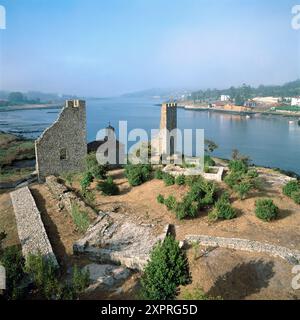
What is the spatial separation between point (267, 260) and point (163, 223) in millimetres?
3274

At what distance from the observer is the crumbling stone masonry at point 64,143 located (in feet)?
52.0

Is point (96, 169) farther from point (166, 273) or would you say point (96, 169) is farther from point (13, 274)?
point (166, 273)

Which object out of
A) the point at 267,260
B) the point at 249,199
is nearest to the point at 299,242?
the point at 267,260

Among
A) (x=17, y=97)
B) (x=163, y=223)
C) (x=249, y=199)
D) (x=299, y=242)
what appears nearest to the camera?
(x=299, y=242)

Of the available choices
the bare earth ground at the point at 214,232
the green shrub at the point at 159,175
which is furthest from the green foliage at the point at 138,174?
the green shrub at the point at 159,175

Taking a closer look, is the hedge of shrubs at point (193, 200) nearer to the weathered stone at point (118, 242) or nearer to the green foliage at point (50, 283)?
the weathered stone at point (118, 242)

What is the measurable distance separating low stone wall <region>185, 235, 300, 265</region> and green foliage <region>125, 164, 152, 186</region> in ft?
15.6

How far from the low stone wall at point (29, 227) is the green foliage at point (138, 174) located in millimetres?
Result: 3672

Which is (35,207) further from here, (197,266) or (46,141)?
(197,266)

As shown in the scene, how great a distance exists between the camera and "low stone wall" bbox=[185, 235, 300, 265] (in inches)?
325

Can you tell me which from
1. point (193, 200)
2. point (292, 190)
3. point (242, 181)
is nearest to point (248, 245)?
point (193, 200)

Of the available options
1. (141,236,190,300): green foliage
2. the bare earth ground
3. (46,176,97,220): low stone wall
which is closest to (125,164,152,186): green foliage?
the bare earth ground

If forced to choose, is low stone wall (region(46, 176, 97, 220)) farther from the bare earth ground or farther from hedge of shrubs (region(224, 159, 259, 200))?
hedge of shrubs (region(224, 159, 259, 200))

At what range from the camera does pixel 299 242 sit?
9062 millimetres
